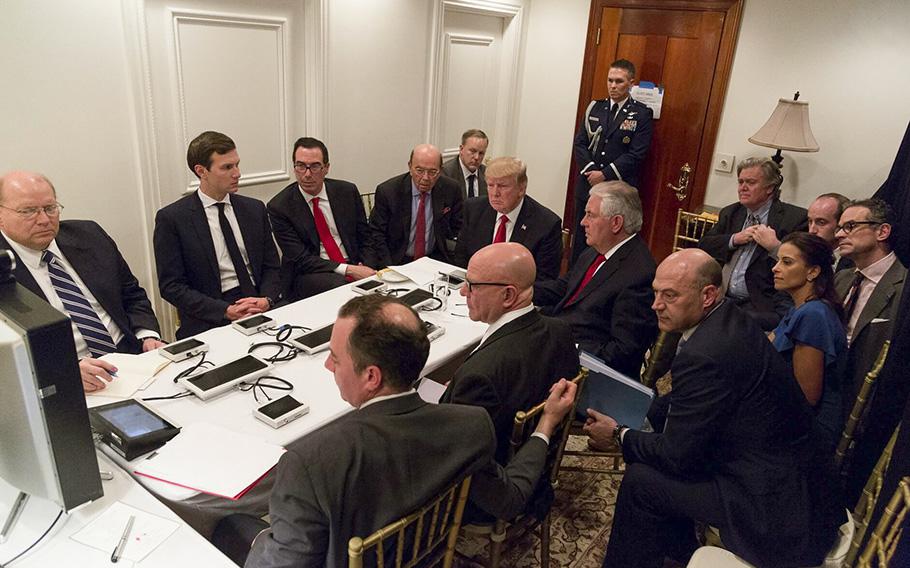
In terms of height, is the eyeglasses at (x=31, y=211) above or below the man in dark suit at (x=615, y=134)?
below

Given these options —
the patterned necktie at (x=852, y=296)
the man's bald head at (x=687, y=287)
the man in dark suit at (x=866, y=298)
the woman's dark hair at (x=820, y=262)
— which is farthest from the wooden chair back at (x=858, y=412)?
the man's bald head at (x=687, y=287)

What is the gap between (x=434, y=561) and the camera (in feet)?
5.63

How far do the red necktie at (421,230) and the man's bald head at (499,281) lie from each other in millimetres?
1949

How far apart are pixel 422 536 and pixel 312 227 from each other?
2.39 meters

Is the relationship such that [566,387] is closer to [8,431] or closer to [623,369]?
[623,369]

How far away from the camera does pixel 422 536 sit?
161 cm

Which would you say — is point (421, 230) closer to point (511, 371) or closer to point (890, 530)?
point (511, 371)

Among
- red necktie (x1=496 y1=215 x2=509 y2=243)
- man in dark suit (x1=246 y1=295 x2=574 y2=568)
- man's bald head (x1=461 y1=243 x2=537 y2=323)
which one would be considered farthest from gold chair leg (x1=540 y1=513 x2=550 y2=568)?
red necktie (x1=496 y1=215 x2=509 y2=243)

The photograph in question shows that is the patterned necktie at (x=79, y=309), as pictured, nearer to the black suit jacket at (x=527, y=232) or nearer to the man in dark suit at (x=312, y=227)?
the man in dark suit at (x=312, y=227)

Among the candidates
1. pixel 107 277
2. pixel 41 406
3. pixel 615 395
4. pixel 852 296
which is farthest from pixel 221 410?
pixel 852 296

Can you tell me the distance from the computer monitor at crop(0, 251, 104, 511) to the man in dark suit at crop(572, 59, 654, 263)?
4179 mm

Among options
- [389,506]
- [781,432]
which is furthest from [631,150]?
[389,506]

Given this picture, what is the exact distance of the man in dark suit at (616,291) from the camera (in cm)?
265

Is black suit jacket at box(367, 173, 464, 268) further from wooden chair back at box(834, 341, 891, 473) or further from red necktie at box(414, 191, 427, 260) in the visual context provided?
wooden chair back at box(834, 341, 891, 473)
